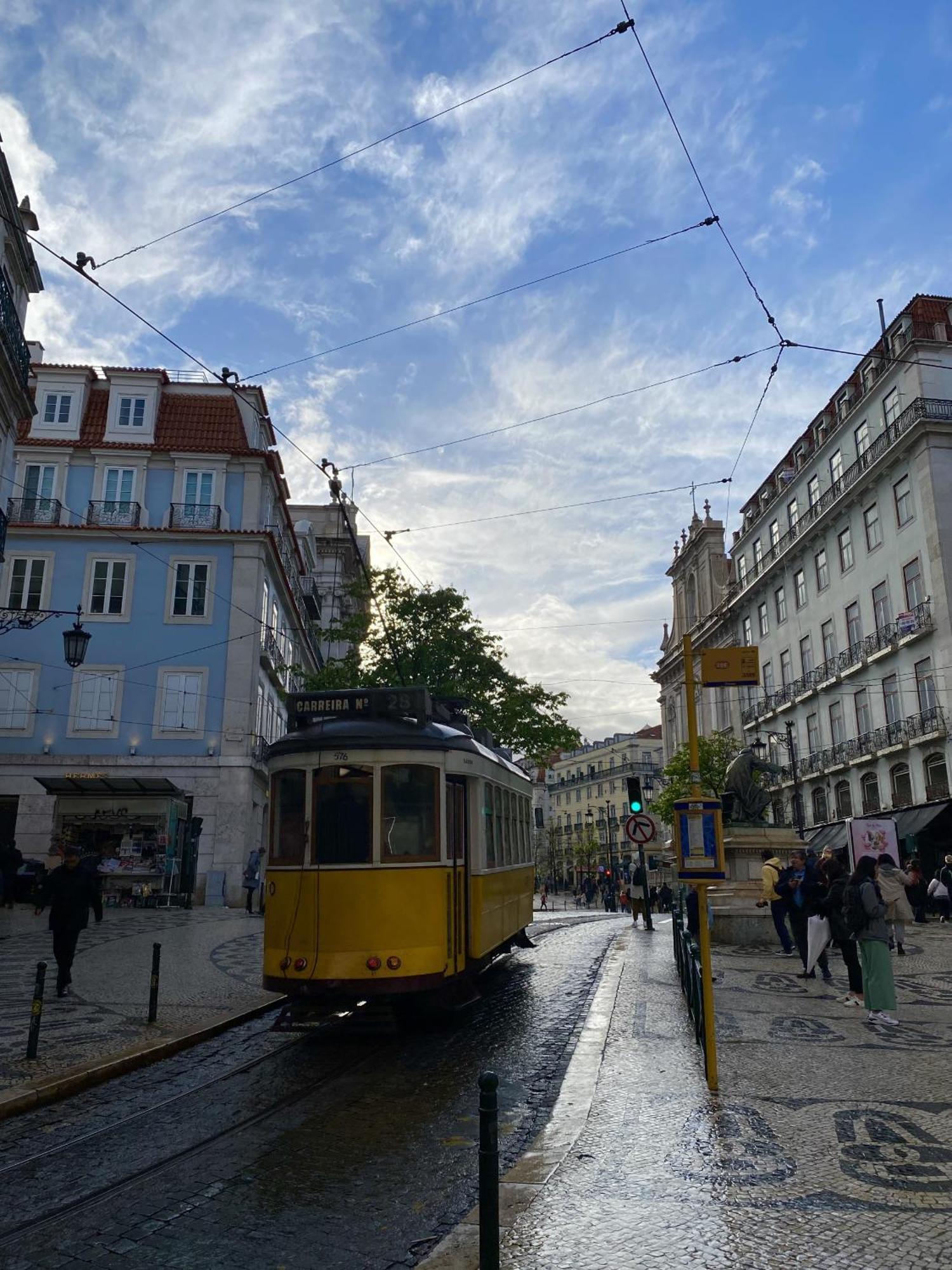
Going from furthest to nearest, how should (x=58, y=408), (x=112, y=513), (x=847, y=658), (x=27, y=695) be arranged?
(x=847, y=658) → (x=58, y=408) → (x=112, y=513) → (x=27, y=695)

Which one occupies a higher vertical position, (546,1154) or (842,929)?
(842,929)

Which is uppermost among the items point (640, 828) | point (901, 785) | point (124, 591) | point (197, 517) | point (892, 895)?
point (197, 517)

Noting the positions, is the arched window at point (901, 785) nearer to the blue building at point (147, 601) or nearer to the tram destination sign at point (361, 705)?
the blue building at point (147, 601)

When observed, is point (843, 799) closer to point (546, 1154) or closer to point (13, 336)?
point (13, 336)

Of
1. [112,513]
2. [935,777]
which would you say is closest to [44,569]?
[112,513]

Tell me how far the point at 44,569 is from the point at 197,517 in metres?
5.09

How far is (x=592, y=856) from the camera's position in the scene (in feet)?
315

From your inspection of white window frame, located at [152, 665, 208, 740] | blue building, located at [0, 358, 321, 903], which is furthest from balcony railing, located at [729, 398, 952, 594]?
white window frame, located at [152, 665, 208, 740]

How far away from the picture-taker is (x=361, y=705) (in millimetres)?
9914

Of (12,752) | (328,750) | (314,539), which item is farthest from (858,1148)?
(314,539)

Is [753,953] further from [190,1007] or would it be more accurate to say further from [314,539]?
[314,539]

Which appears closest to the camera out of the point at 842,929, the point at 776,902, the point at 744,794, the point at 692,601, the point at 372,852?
the point at 372,852

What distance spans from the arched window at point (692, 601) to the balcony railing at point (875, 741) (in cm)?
2400

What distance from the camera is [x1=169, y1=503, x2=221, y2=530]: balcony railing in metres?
32.3
